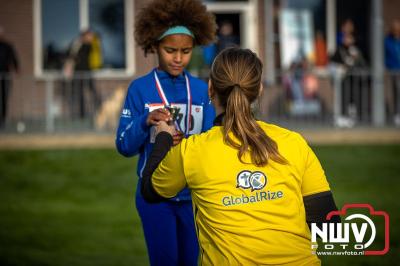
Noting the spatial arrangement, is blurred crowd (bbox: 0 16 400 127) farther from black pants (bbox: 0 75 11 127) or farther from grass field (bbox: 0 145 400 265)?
grass field (bbox: 0 145 400 265)

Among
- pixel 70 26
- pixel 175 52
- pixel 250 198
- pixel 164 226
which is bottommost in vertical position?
pixel 164 226

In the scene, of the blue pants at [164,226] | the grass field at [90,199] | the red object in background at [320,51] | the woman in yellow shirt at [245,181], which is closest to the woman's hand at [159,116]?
the woman in yellow shirt at [245,181]

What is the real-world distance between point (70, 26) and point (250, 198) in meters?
17.6

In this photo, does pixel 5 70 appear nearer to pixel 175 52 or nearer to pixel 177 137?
pixel 175 52

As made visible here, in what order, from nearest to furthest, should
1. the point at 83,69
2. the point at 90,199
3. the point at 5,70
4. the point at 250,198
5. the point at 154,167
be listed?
1. the point at 250,198
2. the point at 154,167
3. the point at 90,199
4. the point at 5,70
5. the point at 83,69

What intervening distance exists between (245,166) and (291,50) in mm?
17088

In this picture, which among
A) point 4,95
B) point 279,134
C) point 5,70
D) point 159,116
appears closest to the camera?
point 279,134

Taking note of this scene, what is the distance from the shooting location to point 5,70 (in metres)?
17.9

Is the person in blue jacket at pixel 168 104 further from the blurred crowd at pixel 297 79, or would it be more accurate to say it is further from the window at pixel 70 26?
the window at pixel 70 26

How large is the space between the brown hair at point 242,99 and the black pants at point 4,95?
1282cm

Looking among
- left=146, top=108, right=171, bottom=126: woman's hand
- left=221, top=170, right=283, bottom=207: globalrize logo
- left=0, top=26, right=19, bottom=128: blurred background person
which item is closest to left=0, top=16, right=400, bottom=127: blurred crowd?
left=0, top=26, right=19, bottom=128: blurred background person

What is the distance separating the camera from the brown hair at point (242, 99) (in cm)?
404

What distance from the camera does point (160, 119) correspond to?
4.73 meters

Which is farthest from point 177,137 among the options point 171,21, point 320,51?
point 320,51
